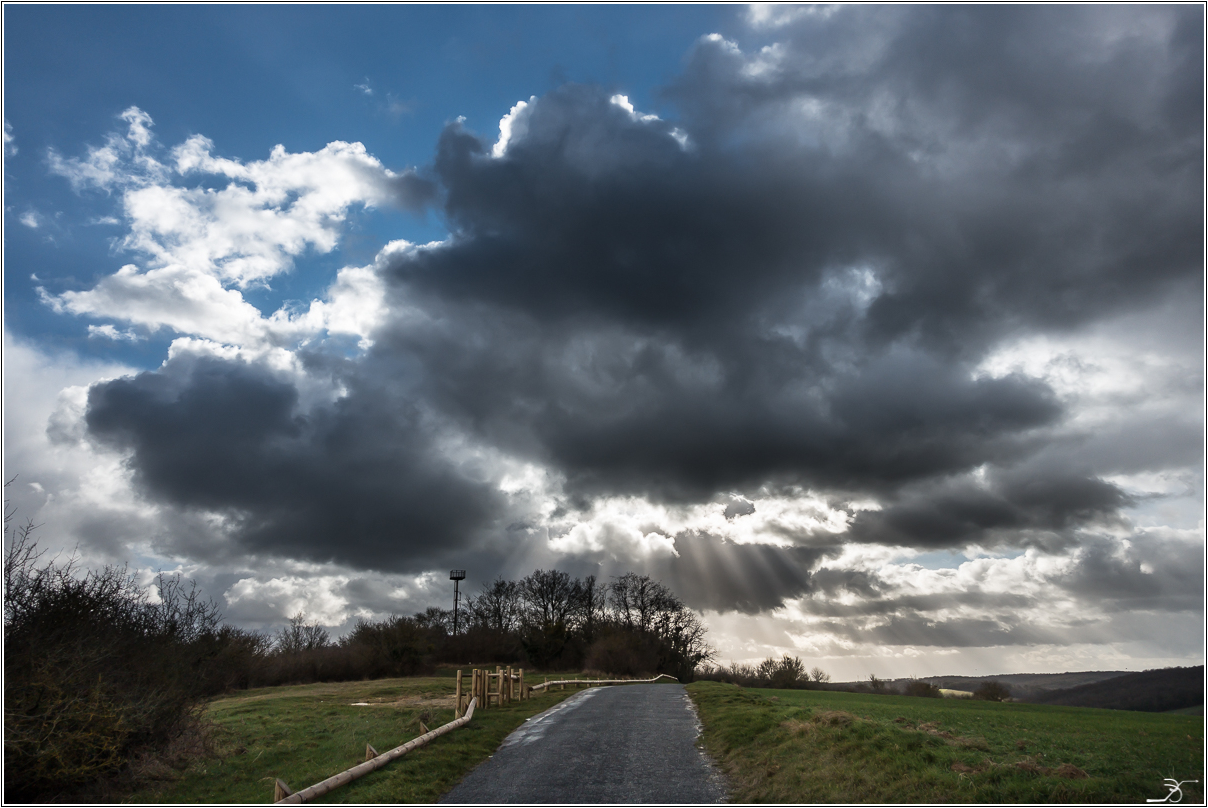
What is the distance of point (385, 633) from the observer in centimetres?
7538

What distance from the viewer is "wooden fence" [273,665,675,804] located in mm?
11914

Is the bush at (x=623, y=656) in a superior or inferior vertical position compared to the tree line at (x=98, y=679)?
inferior

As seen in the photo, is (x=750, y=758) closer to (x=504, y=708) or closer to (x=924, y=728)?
(x=924, y=728)

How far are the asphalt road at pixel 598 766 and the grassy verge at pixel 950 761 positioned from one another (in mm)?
870

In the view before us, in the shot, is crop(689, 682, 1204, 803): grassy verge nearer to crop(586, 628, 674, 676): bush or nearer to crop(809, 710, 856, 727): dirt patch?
crop(809, 710, 856, 727): dirt patch

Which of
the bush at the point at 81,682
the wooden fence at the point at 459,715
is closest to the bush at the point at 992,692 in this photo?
the wooden fence at the point at 459,715

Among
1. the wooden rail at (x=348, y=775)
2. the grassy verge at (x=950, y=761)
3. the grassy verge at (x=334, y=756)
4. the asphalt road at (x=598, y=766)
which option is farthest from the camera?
the grassy verge at (x=334, y=756)

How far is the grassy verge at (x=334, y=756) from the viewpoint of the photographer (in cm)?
1366

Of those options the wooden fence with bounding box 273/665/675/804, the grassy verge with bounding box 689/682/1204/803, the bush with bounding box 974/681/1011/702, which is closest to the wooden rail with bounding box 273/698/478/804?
the wooden fence with bounding box 273/665/675/804

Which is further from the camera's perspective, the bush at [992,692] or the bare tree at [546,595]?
the bare tree at [546,595]

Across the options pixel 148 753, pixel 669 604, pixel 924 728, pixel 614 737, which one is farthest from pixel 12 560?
pixel 669 604

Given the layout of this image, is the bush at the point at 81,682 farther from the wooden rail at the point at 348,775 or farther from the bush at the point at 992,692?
the bush at the point at 992,692

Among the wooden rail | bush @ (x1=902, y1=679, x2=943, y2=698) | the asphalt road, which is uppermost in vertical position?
the wooden rail

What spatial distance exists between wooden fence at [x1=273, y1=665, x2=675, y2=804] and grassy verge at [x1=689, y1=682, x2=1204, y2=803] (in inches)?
276
